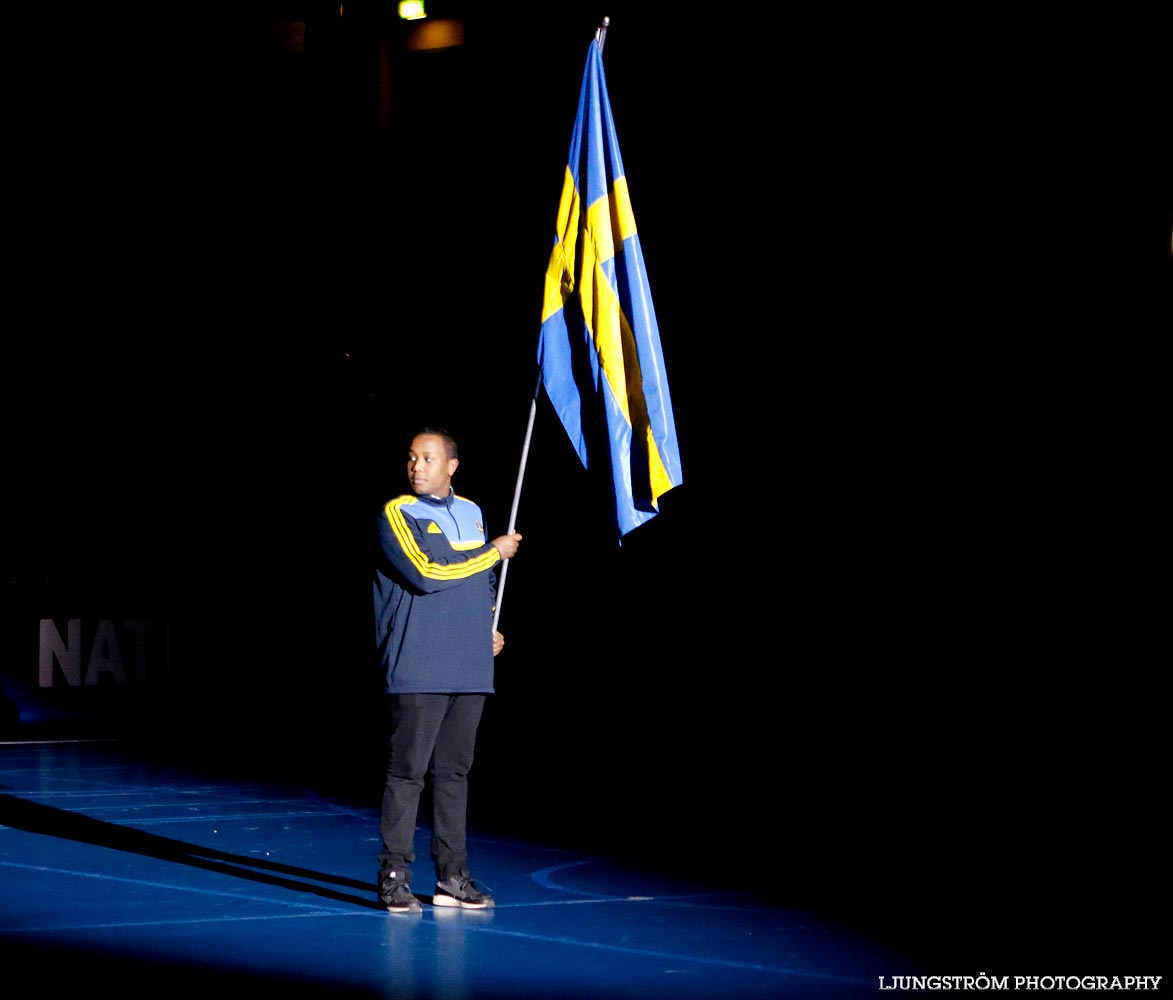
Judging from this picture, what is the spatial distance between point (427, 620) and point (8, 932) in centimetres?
185

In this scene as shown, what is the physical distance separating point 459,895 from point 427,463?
1.67 m

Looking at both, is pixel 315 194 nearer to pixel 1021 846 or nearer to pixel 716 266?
pixel 716 266

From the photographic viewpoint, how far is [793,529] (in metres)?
14.1

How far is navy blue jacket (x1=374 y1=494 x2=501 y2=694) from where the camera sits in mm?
6453

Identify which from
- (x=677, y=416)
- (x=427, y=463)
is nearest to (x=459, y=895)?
(x=427, y=463)

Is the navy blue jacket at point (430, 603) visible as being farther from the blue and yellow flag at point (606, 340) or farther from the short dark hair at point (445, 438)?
the blue and yellow flag at point (606, 340)

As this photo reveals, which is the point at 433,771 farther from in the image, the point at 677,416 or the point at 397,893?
the point at 677,416

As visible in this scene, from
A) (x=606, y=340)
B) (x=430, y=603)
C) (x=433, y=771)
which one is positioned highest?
(x=606, y=340)

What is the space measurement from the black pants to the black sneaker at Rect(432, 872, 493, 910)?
1.2 inches

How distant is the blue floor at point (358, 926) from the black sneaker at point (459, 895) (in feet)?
0.21

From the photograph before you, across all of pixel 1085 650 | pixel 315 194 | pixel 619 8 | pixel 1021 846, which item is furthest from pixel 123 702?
pixel 1021 846

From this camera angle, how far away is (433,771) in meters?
6.67

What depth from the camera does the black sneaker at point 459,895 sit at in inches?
257

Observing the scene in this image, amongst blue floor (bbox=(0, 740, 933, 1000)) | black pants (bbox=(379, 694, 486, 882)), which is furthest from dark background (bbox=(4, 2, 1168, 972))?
black pants (bbox=(379, 694, 486, 882))
